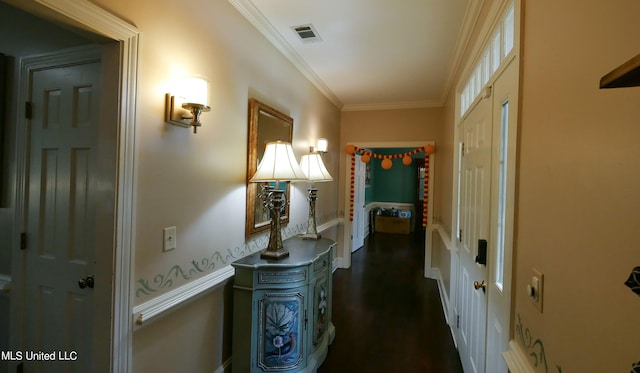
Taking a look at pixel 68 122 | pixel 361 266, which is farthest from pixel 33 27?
pixel 361 266

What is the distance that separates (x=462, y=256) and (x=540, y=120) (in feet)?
5.68

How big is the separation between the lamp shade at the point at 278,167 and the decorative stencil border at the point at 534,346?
57.0 inches

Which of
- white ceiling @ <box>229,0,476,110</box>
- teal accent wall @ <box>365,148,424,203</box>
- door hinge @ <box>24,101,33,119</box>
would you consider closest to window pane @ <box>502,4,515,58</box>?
white ceiling @ <box>229,0,476,110</box>

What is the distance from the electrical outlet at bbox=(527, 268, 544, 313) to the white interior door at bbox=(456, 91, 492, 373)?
69 centimetres

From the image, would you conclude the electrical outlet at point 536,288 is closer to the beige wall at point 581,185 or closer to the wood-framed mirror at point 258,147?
the beige wall at point 581,185

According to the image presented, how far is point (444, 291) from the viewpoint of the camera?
3631 mm

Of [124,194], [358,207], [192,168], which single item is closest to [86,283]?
[124,194]

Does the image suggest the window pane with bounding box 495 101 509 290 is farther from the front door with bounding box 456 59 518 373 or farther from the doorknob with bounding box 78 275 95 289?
the doorknob with bounding box 78 275 95 289

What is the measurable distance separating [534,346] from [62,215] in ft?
7.63

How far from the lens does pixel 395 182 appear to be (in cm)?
897

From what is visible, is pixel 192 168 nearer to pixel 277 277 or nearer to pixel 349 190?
pixel 277 277

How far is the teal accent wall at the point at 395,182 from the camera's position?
880 centimetres

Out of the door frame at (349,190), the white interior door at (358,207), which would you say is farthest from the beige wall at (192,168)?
the white interior door at (358,207)

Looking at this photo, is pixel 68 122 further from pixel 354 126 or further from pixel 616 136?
pixel 354 126
